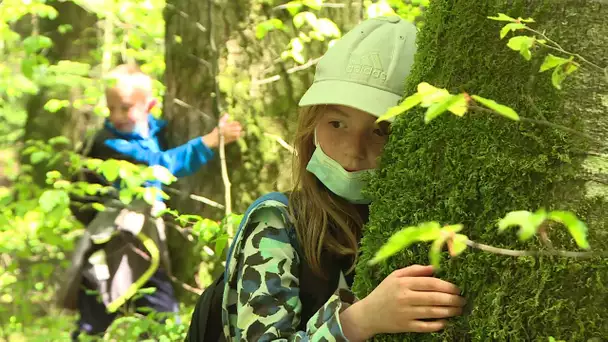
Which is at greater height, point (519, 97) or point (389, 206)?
point (519, 97)

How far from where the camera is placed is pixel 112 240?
4852 millimetres

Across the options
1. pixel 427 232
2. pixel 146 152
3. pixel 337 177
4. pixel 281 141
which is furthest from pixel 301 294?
pixel 146 152

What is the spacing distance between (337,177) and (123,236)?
338 centimetres

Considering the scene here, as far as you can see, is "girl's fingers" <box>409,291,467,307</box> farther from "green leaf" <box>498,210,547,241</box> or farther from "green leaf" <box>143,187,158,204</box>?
"green leaf" <box>143,187,158,204</box>

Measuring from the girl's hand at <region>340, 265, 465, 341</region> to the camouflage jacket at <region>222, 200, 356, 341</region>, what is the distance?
0.42 ft

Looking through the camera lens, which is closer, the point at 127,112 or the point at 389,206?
the point at 389,206

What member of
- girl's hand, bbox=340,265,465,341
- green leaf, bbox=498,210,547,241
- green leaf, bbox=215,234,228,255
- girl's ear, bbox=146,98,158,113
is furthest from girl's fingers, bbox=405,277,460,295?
girl's ear, bbox=146,98,158,113

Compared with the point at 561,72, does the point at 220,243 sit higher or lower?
lower

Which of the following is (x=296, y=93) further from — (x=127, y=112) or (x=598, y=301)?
(x=598, y=301)

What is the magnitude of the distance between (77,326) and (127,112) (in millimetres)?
1724

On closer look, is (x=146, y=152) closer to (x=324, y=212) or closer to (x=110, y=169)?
(x=110, y=169)

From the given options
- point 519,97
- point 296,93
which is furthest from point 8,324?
point 519,97

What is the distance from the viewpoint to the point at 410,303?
1299mm

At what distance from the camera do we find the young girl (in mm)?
1654
